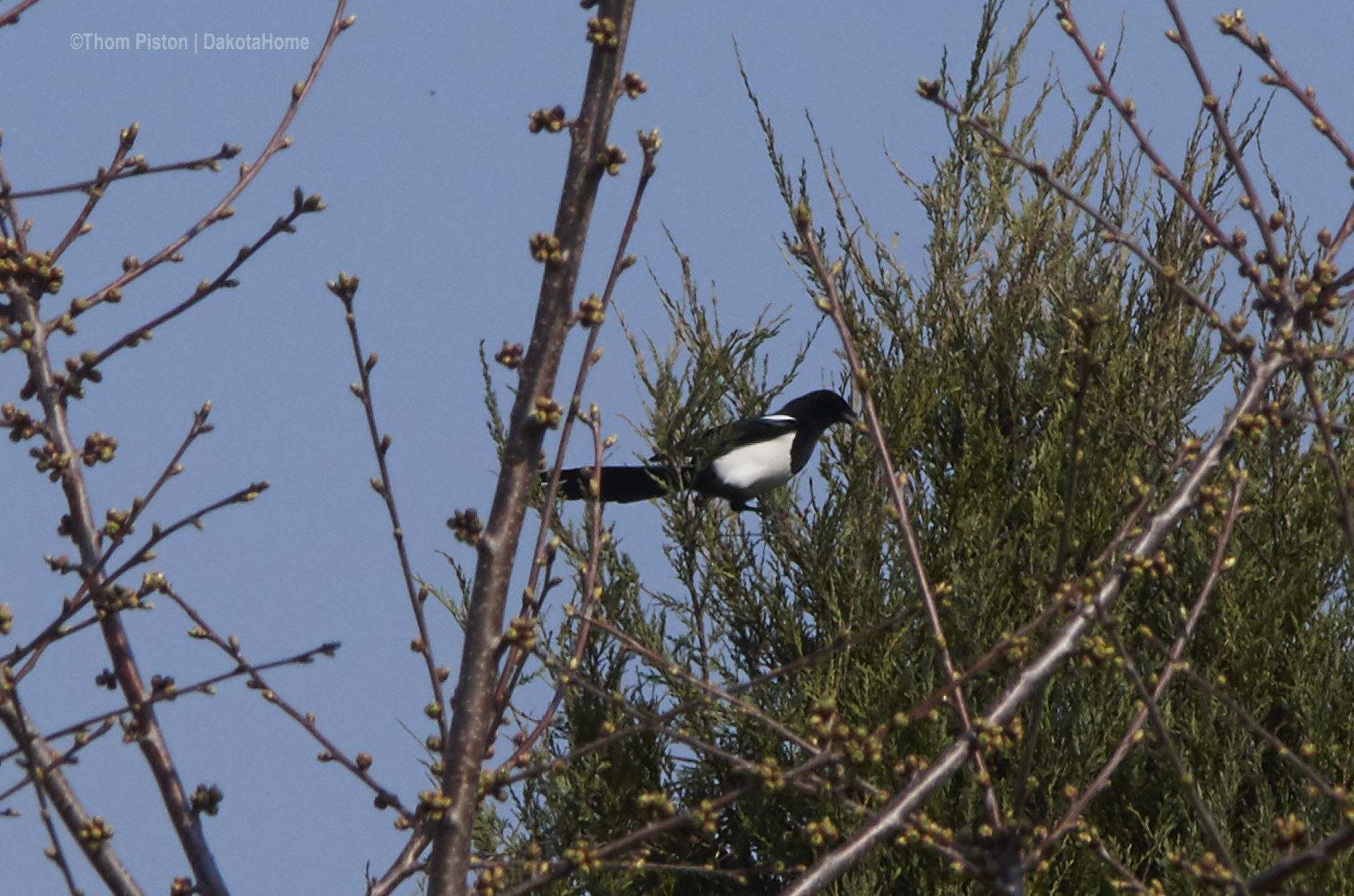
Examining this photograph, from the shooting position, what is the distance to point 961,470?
24.8ft

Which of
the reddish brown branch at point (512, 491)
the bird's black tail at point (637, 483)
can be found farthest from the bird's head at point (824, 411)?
the reddish brown branch at point (512, 491)

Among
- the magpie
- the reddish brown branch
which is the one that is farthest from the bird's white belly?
the reddish brown branch

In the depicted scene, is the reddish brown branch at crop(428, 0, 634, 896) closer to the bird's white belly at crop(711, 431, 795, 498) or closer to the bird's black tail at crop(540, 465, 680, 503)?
the bird's black tail at crop(540, 465, 680, 503)

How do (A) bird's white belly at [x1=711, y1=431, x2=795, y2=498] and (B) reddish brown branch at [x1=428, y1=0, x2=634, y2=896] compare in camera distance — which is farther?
(A) bird's white belly at [x1=711, y1=431, x2=795, y2=498]

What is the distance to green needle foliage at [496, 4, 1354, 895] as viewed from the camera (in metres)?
6.79

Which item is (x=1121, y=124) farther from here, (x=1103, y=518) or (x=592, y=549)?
(x=592, y=549)

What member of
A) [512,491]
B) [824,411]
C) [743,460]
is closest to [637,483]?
[743,460]

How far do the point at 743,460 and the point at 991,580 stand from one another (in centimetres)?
145

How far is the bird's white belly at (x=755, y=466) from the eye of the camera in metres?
7.60

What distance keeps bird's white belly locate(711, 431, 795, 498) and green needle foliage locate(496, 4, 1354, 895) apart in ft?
0.60

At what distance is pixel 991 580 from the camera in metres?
6.98

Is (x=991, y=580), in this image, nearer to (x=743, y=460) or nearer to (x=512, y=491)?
(x=743, y=460)

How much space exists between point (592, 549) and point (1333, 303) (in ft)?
4.88

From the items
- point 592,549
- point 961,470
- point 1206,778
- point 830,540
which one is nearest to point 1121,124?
point 961,470
